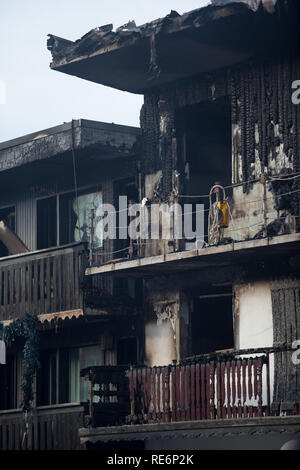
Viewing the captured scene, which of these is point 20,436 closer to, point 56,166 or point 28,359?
point 28,359

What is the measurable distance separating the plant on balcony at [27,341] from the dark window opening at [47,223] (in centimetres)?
231

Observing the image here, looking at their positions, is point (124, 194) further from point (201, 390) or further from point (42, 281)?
point (201, 390)

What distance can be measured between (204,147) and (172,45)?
265 centimetres

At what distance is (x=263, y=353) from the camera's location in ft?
75.6

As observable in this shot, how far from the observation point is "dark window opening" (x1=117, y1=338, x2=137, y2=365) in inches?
1053

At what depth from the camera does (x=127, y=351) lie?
26859mm

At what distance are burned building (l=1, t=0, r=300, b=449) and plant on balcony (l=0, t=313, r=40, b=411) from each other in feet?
5.54

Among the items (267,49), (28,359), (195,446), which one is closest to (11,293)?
(28,359)

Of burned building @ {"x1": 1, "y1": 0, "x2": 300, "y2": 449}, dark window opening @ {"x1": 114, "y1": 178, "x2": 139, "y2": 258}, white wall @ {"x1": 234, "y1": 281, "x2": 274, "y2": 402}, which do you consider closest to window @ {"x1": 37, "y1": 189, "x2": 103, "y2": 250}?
dark window opening @ {"x1": 114, "y1": 178, "x2": 139, "y2": 258}

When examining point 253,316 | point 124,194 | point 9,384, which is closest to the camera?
point 253,316

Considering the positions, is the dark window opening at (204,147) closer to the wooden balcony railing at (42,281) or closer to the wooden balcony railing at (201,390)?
the wooden balcony railing at (42,281)

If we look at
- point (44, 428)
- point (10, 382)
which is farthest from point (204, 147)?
point (10, 382)

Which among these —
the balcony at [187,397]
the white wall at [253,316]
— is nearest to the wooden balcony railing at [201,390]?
the balcony at [187,397]

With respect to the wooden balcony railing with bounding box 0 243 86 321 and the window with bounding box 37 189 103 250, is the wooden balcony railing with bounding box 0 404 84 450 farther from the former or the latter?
the window with bounding box 37 189 103 250
